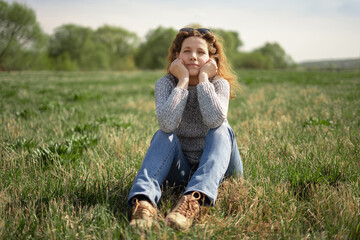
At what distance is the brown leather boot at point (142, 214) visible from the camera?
174 cm

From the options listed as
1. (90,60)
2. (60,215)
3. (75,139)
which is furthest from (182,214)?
(90,60)

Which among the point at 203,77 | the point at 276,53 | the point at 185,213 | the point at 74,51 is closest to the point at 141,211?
the point at 185,213

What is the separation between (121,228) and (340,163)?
2.16 metres

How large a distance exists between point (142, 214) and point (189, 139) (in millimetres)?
1009

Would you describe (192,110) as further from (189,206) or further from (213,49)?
(189,206)

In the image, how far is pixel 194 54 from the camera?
2770 mm

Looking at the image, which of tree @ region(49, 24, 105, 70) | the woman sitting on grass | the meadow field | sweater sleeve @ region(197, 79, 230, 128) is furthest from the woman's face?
tree @ region(49, 24, 105, 70)

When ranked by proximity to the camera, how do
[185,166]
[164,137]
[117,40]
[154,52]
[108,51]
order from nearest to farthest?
[164,137]
[185,166]
[154,52]
[108,51]
[117,40]

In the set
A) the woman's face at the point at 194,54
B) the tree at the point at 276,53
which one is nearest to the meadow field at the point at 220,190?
the woman's face at the point at 194,54

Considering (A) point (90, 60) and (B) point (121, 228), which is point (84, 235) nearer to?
(B) point (121, 228)

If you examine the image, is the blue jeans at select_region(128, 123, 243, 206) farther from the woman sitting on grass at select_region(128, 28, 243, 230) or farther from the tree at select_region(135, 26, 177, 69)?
the tree at select_region(135, 26, 177, 69)

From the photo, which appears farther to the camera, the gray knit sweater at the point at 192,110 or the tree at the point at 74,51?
the tree at the point at 74,51

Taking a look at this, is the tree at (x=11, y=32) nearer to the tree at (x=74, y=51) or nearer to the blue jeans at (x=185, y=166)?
the blue jeans at (x=185, y=166)

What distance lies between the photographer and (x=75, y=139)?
11.4 feet
